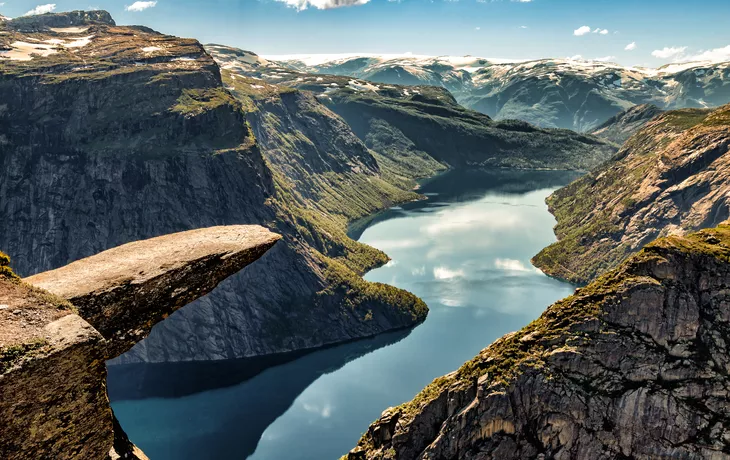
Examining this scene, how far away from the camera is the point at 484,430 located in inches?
1876

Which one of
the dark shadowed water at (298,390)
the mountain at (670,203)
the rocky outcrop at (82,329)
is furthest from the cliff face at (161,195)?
the rocky outcrop at (82,329)

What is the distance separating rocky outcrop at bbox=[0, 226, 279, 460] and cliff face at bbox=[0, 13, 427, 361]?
133779 mm

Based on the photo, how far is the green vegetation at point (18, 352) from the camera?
12230 mm

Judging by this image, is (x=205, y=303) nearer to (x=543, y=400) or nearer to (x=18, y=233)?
(x=18, y=233)

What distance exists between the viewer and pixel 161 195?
150 metres

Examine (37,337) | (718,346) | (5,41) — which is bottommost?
(718,346)

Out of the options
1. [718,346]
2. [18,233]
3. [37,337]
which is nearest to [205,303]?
[18,233]

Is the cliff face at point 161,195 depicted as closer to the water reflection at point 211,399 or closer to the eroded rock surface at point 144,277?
the water reflection at point 211,399

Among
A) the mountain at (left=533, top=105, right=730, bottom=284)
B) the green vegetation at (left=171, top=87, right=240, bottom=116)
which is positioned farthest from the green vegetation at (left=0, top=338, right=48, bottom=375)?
the mountain at (left=533, top=105, right=730, bottom=284)

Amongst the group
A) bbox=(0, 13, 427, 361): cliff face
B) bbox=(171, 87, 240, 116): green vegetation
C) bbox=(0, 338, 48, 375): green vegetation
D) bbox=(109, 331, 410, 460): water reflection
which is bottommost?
bbox=(109, 331, 410, 460): water reflection

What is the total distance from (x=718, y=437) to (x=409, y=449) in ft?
85.6

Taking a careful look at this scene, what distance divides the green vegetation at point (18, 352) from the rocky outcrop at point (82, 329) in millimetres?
21

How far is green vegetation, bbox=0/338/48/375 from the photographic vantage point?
1223cm

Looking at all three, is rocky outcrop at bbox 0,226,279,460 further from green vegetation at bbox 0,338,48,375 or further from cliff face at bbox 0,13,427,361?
cliff face at bbox 0,13,427,361
